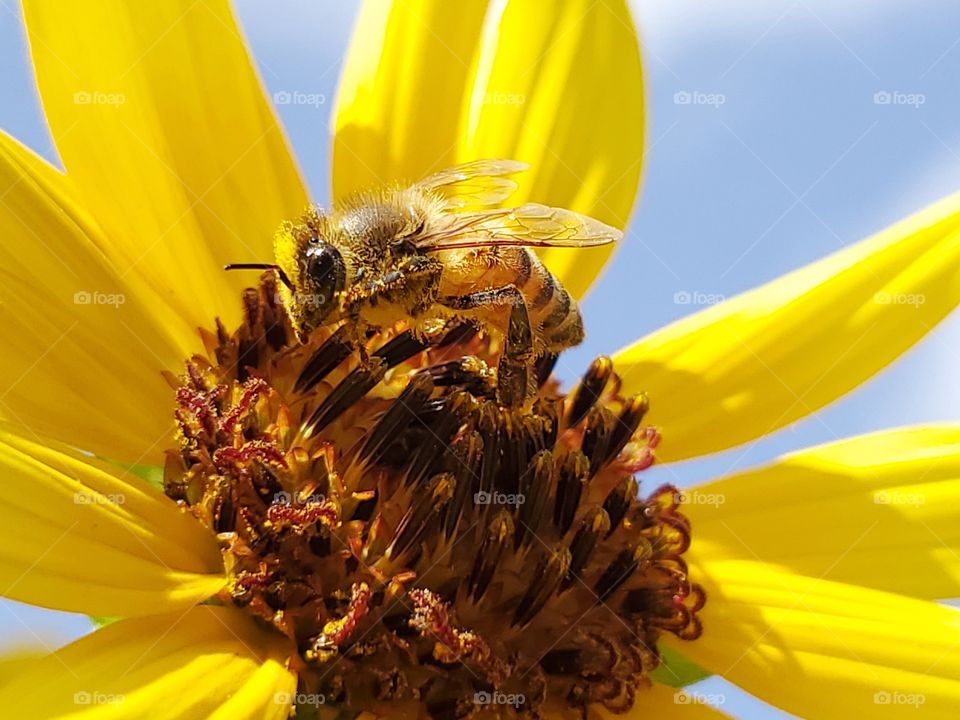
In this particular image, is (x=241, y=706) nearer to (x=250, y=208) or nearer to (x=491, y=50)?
(x=250, y=208)

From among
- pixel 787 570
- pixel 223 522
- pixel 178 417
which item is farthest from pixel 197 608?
pixel 787 570

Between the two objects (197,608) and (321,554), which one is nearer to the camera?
(197,608)

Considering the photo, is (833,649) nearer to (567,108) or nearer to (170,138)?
(567,108)

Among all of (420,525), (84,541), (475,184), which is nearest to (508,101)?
(475,184)

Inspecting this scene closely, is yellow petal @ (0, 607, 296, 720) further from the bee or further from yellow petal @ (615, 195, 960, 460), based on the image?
yellow petal @ (615, 195, 960, 460)

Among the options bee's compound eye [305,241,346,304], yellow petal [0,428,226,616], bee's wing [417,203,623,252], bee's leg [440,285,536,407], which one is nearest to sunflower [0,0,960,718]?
yellow petal [0,428,226,616]

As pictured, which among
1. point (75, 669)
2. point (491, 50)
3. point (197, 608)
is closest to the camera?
point (75, 669)

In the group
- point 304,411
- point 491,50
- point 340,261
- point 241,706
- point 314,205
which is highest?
point 491,50
